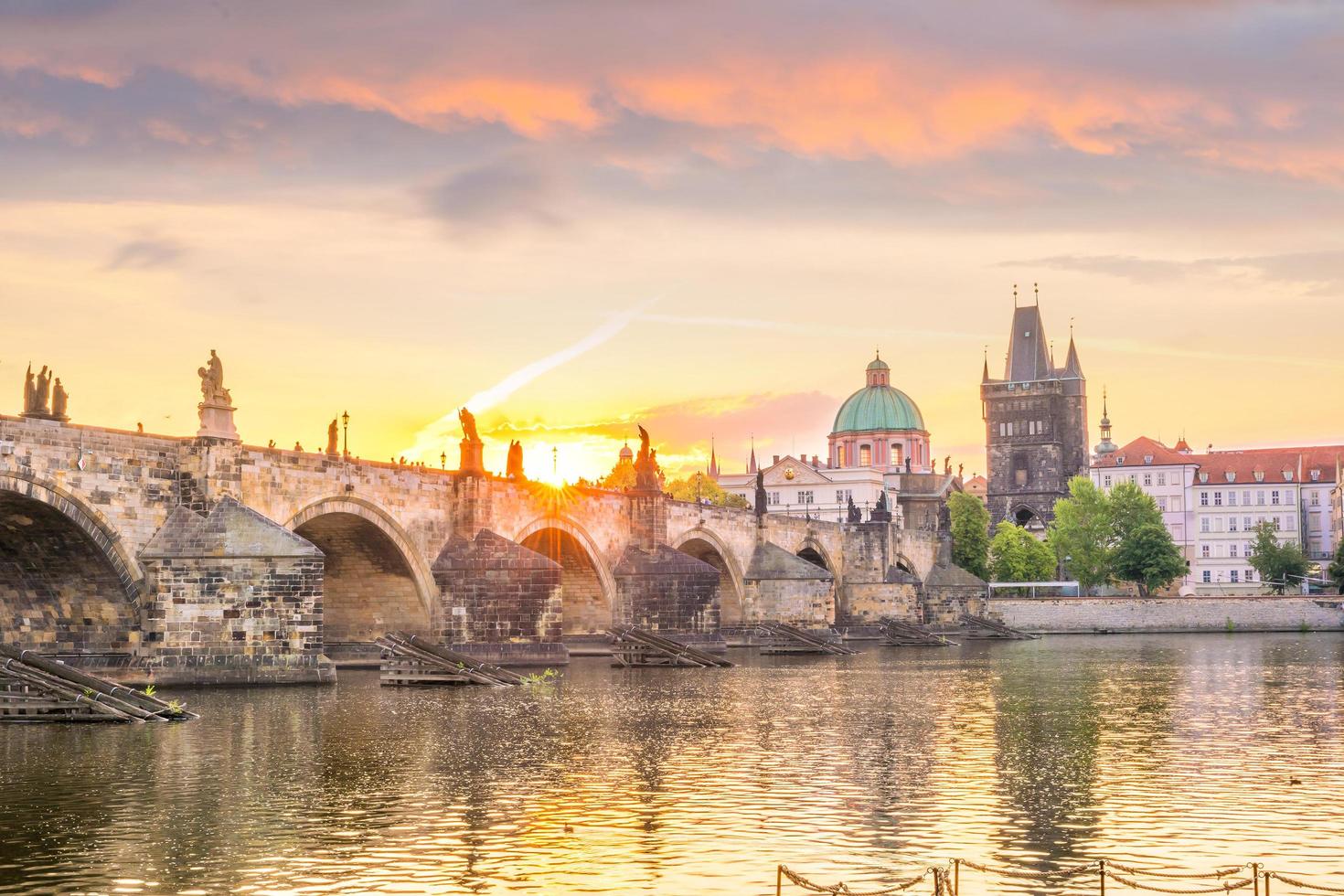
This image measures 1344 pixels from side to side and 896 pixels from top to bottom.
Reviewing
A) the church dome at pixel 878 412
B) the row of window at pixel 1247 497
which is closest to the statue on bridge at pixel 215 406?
the row of window at pixel 1247 497

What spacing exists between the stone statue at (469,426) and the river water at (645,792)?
15.3 metres

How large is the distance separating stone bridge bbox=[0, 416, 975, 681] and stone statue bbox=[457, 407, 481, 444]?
1416 millimetres

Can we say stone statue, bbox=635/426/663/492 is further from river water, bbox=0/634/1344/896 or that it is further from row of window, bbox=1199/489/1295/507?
row of window, bbox=1199/489/1295/507

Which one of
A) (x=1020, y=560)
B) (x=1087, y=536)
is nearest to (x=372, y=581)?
(x=1087, y=536)

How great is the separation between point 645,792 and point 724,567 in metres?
55.2

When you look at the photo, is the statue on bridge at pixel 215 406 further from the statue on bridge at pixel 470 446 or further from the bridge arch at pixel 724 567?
the bridge arch at pixel 724 567

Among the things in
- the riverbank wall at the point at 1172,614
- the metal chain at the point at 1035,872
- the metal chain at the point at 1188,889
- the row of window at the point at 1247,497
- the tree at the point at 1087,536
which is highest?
the row of window at the point at 1247,497

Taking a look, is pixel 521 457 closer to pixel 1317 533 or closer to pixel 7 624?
pixel 7 624

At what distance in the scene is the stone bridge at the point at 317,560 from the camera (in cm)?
3738

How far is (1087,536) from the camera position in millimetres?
114062

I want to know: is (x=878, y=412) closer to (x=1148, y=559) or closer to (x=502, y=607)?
(x=1148, y=559)

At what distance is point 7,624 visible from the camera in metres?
39.1

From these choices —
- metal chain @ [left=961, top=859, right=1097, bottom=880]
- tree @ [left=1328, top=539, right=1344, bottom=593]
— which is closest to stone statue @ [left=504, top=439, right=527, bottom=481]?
metal chain @ [left=961, top=859, right=1097, bottom=880]

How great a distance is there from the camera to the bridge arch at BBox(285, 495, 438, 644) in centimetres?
4866
